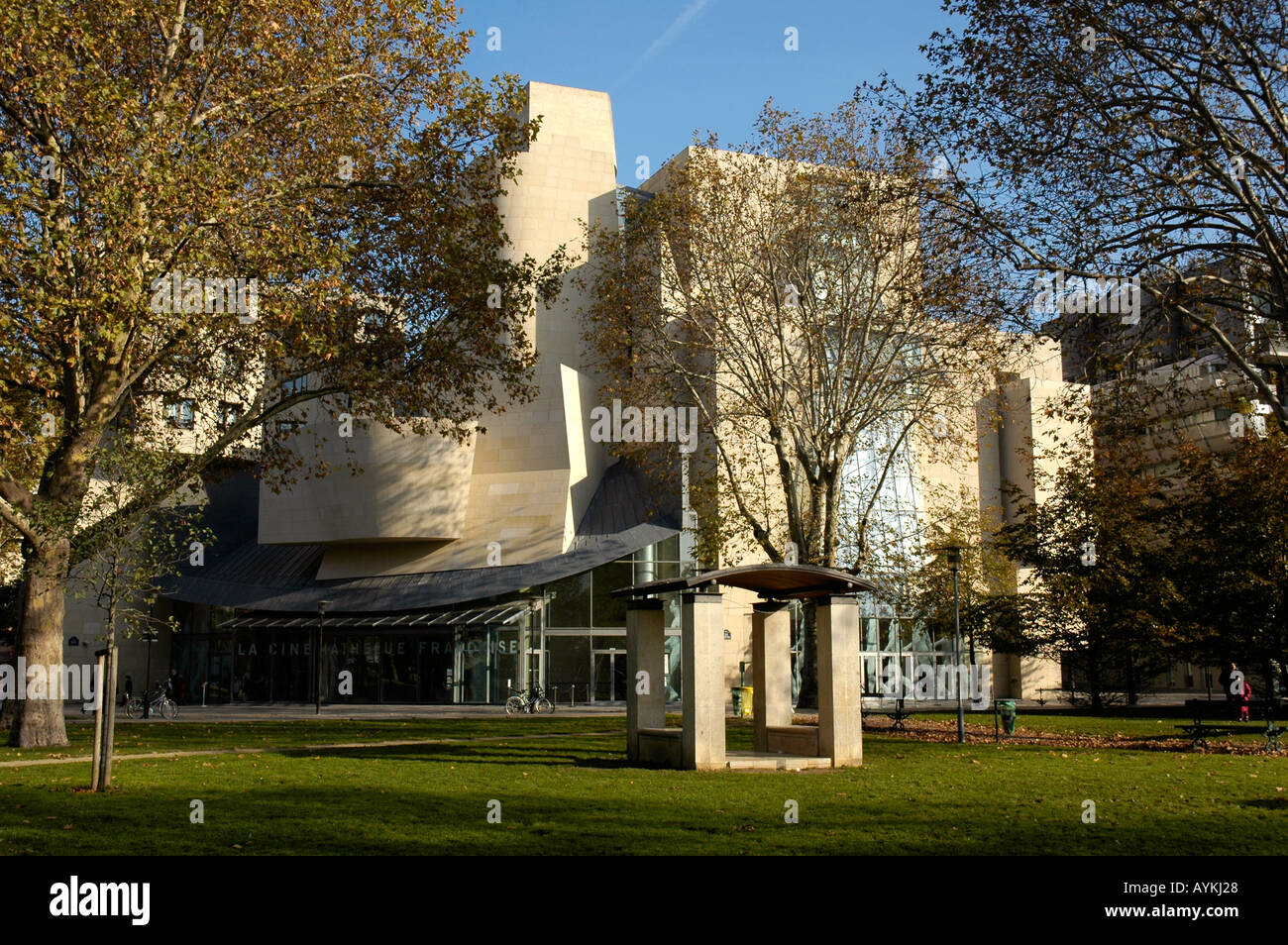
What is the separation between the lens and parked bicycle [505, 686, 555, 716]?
38.7 meters

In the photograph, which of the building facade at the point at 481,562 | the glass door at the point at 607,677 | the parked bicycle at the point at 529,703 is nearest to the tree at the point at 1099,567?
the building facade at the point at 481,562

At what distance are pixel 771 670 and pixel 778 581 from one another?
204cm

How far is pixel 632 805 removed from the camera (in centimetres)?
1251

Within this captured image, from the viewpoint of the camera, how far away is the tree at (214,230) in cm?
1866

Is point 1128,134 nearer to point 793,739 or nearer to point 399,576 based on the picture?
point 793,739

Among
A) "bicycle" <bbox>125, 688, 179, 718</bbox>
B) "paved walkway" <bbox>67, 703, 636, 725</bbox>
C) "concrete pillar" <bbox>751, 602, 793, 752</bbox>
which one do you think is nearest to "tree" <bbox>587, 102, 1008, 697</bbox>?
"concrete pillar" <bbox>751, 602, 793, 752</bbox>

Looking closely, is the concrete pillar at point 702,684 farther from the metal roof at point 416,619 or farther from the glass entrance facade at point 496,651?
the glass entrance facade at point 496,651

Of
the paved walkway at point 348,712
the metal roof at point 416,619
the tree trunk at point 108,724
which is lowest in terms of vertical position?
the paved walkway at point 348,712

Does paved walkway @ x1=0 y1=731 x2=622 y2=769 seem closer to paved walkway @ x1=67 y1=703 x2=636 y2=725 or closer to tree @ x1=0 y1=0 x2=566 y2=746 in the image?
tree @ x1=0 y1=0 x2=566 y2=746

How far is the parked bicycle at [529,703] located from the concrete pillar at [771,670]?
19.8 meters

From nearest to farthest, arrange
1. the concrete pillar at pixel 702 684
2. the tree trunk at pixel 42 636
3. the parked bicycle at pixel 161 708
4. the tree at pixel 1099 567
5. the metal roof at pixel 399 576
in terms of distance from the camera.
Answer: the concrete pillar at pixel 702 684
the tree trunk at pixel 42 636
the tree at pixel 1099 567
the parked bicycle at pixel 161 708
the metal roof at pixel 399 576

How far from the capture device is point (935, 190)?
750 inches
